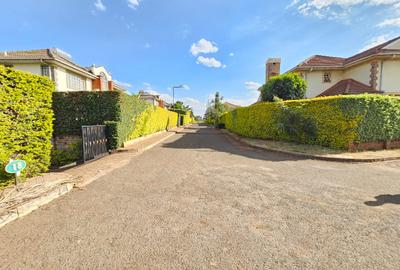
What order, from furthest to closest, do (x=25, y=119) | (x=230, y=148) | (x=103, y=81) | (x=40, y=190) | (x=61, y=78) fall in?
(x=103, y=81) → (x=61, y=78) → (x=230, y=148) → (x=25, y=119) → (x=40, y=190)

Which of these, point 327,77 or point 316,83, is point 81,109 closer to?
point 316,83

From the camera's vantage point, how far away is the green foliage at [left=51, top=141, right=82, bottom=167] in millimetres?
9242

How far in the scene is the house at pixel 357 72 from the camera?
1619 centimetres

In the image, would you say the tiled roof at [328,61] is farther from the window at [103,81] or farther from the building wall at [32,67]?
the building wall at [32,67]

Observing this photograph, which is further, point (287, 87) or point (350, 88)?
point (350, 88)

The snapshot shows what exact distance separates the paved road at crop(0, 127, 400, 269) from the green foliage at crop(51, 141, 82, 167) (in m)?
5.62

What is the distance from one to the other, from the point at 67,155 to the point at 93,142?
2.96 m

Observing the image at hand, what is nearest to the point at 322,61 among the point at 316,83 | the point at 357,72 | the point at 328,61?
the point at 328,61

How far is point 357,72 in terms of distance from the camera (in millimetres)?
18234

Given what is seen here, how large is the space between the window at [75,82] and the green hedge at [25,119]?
15911 millimetres

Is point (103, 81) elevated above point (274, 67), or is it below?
below

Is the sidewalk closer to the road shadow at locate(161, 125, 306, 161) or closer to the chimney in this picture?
the road shadow at locate(161, 125, 306, 161)

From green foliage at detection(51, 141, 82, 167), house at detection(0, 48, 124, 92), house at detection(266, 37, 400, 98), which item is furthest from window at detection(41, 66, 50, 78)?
house at detection(266, 37, 400, 98)

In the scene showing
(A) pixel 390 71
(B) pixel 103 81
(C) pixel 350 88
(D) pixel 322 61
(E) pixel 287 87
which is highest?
(D) pixel 322 61
